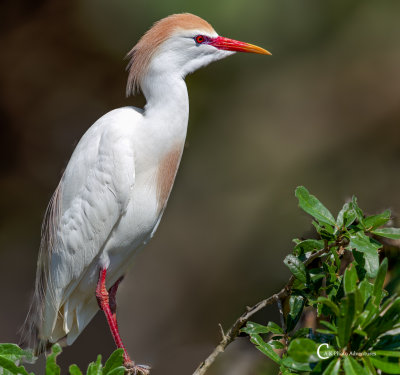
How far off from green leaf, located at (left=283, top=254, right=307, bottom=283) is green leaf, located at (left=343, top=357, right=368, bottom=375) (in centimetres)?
28

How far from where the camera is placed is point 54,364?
114 centimetres

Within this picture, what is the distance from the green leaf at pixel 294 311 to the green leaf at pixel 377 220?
0.24 m

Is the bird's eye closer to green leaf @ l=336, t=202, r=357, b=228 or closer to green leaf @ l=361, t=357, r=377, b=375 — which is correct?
green leaf @ l=336, t=202, r=357, b=228

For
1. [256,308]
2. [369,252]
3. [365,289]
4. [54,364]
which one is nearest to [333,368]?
[365,289]

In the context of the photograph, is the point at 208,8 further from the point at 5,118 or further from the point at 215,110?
the point at 5,118

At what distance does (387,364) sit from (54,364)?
1.98 feet

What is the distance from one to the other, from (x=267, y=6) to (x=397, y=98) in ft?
3.28

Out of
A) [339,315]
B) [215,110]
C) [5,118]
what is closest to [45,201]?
A: [5,118]

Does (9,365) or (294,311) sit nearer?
(9,365)

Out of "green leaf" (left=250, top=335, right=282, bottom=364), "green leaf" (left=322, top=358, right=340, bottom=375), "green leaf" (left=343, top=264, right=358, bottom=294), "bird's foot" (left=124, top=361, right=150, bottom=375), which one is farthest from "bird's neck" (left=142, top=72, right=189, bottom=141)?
"green leaf" (left=322, top=358, right=340, bottom=375)

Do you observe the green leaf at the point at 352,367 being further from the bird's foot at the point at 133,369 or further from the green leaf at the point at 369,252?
the bird's foot at the point at 133,369

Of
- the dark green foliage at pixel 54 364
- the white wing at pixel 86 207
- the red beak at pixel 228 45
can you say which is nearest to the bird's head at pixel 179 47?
the red beak at pixel 228 45

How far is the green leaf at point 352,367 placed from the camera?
95 centimetres

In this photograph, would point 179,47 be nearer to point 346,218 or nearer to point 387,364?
point 346,218
